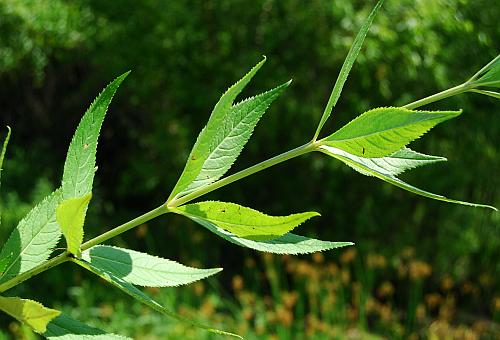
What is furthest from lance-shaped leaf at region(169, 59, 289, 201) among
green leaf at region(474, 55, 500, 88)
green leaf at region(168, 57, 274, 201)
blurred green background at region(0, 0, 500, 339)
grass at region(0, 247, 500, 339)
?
blurred green background at region(0, 0, 500, 339)

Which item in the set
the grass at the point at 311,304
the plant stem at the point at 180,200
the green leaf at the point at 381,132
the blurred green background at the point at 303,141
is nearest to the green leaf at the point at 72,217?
the plant stem at the point at 180,200

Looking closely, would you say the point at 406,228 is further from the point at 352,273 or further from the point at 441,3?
the point at 441,3

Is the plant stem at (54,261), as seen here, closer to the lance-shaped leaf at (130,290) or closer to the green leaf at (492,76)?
the lance-shaped leaf at (130,290)

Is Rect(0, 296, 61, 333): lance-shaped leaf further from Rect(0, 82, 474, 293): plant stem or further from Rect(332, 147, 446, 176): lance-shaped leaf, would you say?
Rect(332, 147, 446, 176): lance-shaped leaf

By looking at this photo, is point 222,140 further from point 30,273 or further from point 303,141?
point 303,141

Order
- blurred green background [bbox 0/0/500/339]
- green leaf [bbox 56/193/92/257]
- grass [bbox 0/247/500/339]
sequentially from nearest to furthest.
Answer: green leaf [bbox 56/193/92/257] < grass [bbox 0/247/500/339] < blurred green background [bbox 0/0/500/339]

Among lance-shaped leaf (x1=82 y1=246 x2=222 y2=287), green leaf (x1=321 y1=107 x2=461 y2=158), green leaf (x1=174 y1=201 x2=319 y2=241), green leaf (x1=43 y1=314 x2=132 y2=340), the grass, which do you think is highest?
green leaf (x1=321 y1=107 x2=461 y2=158)

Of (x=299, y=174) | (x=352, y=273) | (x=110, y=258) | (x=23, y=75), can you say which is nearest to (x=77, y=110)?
(x=23, y=75)
